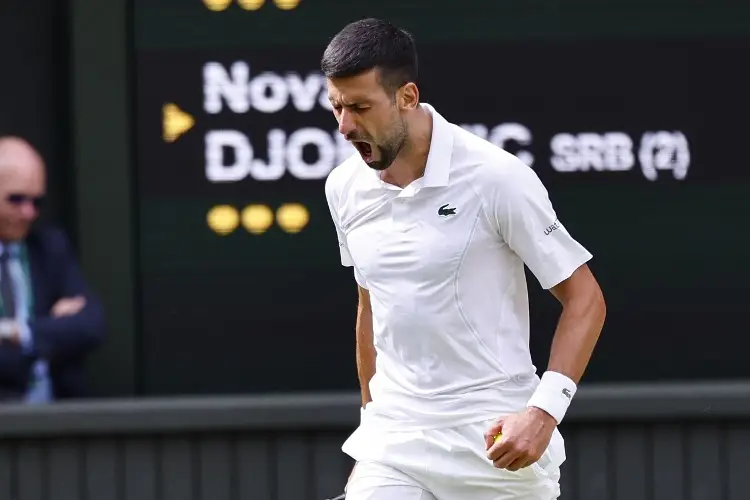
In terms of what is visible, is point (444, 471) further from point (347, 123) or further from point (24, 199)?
point (24, 199)

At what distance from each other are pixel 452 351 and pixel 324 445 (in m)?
2.10

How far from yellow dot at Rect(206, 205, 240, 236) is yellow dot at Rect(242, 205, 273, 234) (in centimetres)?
3

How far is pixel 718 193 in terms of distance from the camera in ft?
18.1

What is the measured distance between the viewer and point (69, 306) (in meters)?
5.57

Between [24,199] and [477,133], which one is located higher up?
[477,133]

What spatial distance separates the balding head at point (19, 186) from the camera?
5.59 metres

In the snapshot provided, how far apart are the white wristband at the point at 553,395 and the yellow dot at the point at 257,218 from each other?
7.33 ft

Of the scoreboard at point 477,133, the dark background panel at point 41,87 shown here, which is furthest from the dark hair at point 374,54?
the dark background panel at point 41,87

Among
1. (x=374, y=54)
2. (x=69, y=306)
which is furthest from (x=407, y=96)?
(x=69, y=306)

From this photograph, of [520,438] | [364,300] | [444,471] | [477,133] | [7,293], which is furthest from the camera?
[7,293]

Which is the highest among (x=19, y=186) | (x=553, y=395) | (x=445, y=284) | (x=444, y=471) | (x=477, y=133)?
(x=477, y=133)

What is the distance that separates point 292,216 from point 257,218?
0.38 feet

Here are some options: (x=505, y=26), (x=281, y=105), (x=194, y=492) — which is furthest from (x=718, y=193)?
(x=194, y=492)

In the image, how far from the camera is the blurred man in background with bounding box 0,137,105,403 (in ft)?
18.2
